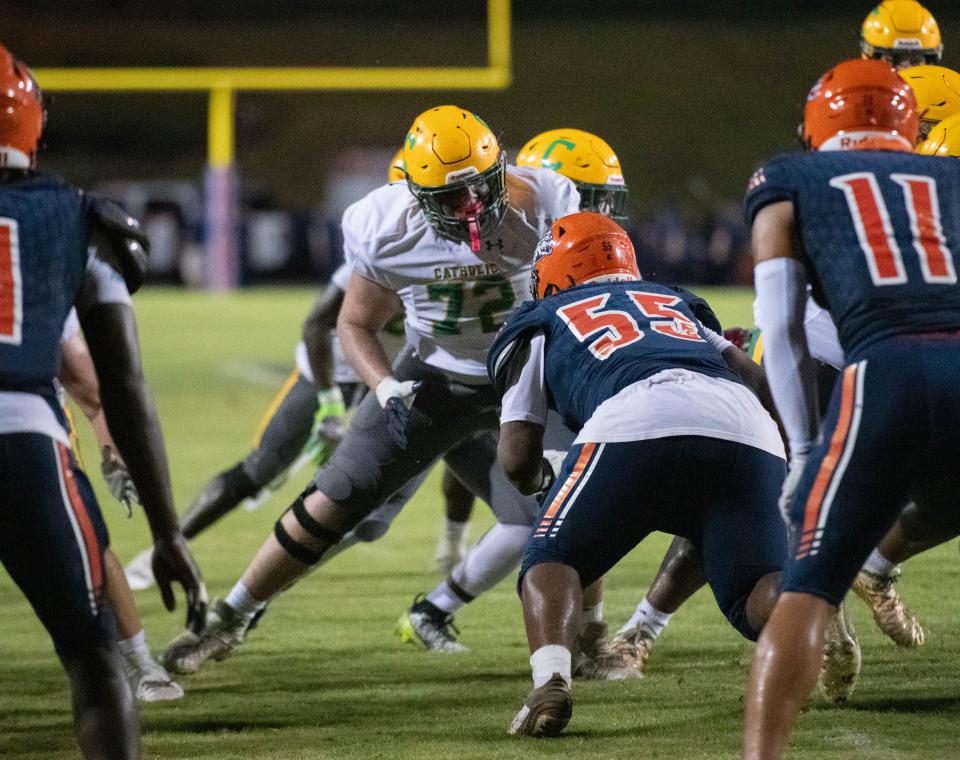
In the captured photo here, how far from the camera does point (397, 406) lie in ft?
14.5

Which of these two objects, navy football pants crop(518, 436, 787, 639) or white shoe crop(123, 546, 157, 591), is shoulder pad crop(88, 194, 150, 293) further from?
white shoe crop(123, 546, 157, 591)

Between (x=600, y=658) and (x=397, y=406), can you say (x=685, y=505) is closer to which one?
(x=600, y=658)

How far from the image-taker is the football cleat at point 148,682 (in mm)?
4172

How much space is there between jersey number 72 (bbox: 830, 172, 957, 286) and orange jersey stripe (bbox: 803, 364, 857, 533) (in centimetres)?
23

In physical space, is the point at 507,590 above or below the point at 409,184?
below

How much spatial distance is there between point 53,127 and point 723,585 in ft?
82.7

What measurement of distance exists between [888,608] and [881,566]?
0.46 feet

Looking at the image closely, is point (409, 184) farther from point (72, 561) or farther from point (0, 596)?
point (0, 596)

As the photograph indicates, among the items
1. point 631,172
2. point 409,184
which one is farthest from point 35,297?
point 631,172

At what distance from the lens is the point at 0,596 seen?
576cm

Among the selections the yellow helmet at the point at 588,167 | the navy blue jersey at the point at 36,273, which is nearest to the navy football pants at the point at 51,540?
the navy blue jersey at the point at 36,273

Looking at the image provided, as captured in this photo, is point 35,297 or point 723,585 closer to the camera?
point 35,297

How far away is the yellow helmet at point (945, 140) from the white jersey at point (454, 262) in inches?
41.5

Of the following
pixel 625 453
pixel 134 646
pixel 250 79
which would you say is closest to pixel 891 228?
pixel 625 453
